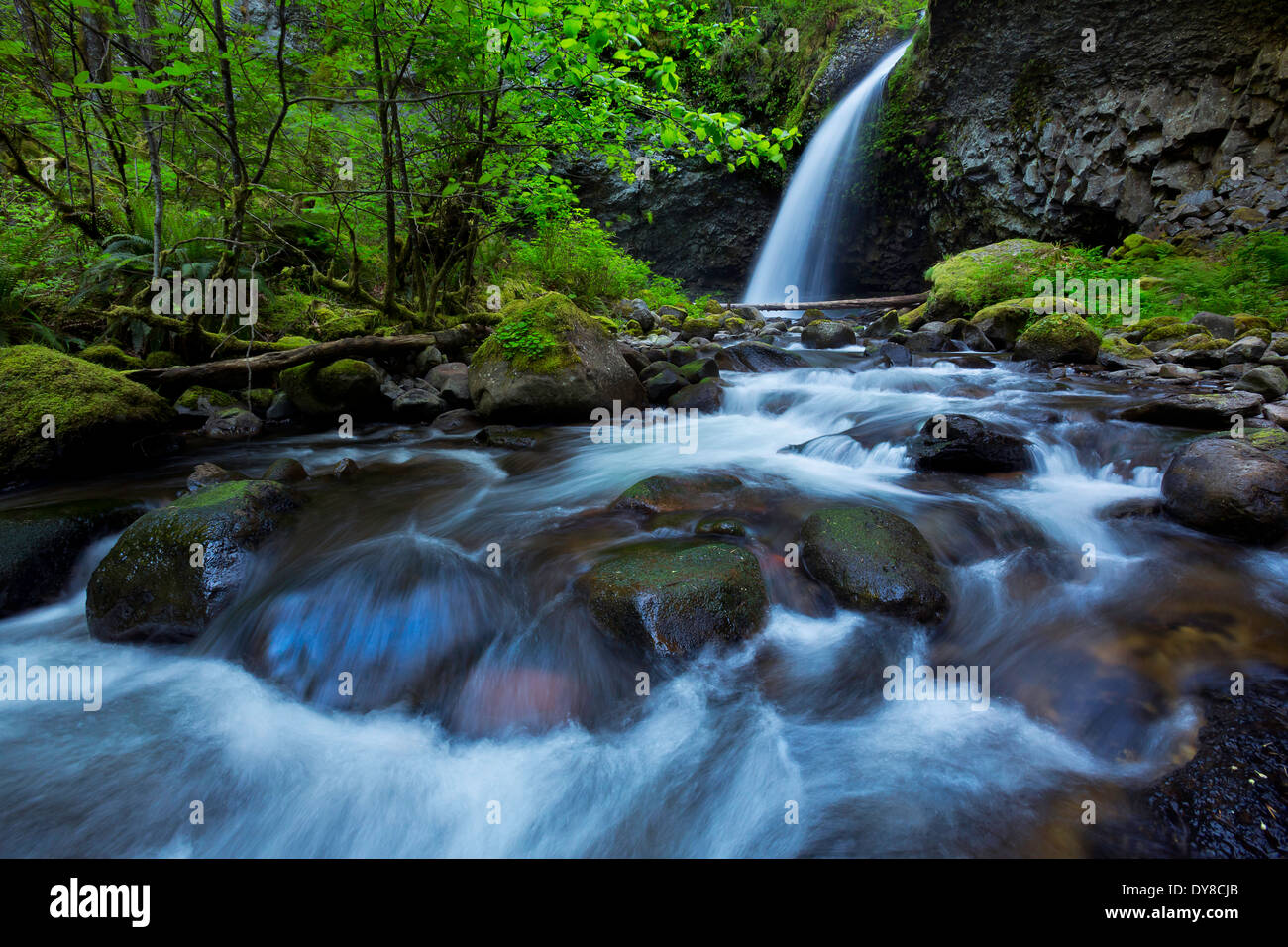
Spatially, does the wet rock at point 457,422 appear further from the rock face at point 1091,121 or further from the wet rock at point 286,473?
the rock face at point 1091,121

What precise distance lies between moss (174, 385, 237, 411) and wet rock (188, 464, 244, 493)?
247cm

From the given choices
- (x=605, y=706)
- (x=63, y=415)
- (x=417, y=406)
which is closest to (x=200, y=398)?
(x=63, y=415)

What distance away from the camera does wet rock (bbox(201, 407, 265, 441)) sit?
21.5 feet

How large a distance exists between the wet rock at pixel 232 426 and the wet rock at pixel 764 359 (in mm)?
6776

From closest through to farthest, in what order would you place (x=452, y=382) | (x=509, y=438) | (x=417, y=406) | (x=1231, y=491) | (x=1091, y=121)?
(x=1231, y=491) → (x=509, y=438) → (x=417, y=406) → (x=452, y=382) → (x=1091, y=121)

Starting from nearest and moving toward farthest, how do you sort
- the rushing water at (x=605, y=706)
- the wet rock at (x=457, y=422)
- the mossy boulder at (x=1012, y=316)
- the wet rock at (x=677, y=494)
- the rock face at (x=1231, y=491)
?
the rushing water at (x=605, y=706), the rock face at (x=1231, y=491), the wet rock at (x=677, y=494), the wet rock at (x=457, y=422), the mossy boulder at (x=1012, y=316)

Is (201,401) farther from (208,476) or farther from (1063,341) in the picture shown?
(1063,341)

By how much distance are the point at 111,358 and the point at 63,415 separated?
1944mm

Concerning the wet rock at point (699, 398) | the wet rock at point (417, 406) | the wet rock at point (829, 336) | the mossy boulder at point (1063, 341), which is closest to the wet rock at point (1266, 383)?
the mossy boulder at point (1063, 341)

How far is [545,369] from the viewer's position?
652 centimetres

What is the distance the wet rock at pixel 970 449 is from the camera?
4.81 metres

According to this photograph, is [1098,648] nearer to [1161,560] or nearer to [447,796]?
[1161,560]

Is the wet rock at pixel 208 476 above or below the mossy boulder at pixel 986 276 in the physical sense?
below

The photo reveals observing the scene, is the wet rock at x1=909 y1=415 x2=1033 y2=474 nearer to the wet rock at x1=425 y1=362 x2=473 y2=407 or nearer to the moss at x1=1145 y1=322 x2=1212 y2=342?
the wet rock at x1=425 y1=362 x2=473 y2=407
